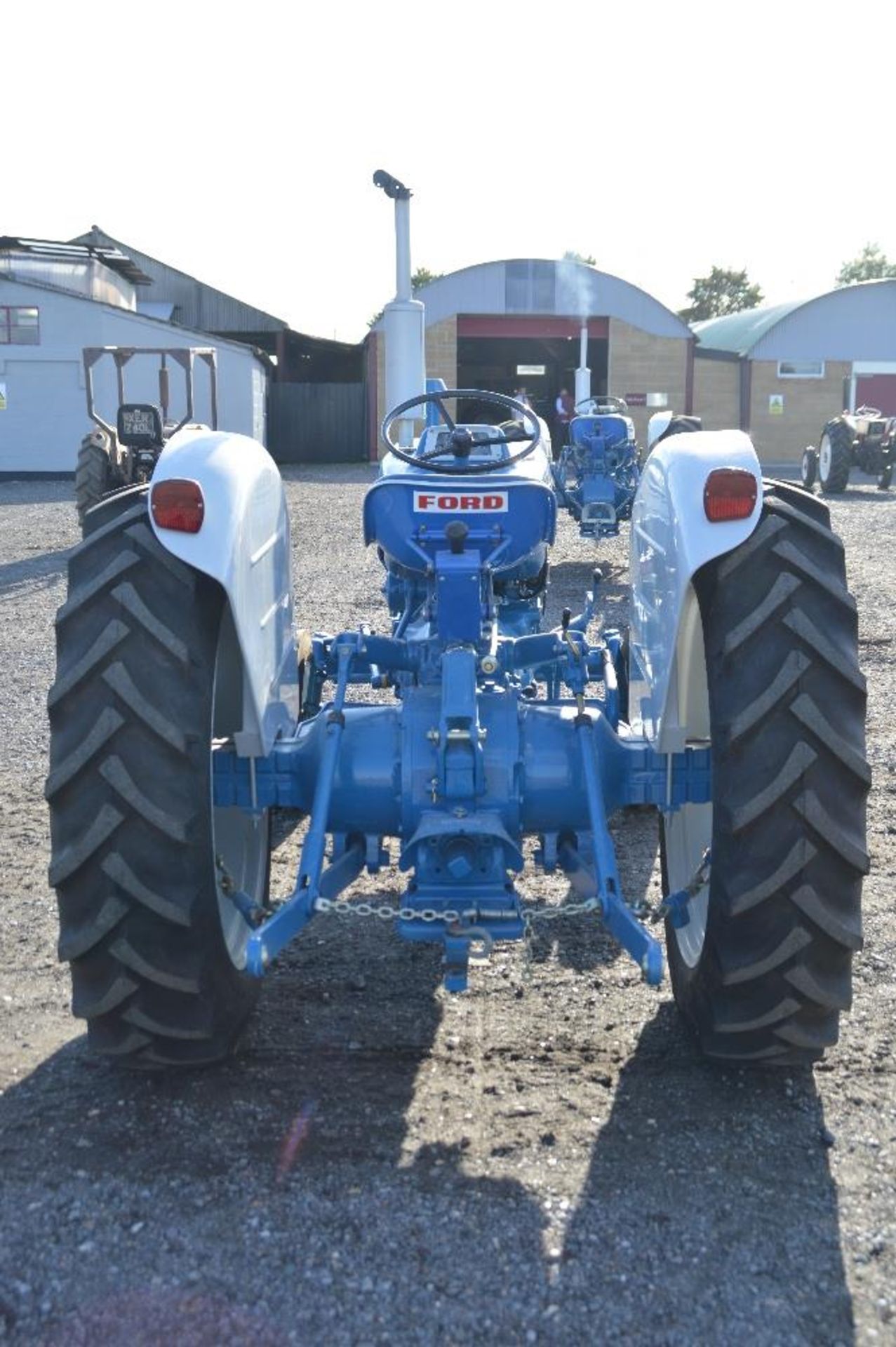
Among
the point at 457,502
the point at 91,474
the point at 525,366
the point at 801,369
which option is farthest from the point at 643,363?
the point at 457,502

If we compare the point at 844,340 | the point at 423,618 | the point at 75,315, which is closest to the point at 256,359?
the point at 75,315

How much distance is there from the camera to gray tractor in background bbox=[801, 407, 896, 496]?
2295 cm

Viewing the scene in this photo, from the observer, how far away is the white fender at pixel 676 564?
3.17m

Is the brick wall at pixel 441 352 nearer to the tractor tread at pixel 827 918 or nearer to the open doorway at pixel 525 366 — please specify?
the open doorway at pixel 525 366

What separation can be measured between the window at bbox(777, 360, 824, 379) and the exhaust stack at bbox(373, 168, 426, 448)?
1151 inches

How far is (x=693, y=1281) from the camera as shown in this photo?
2586 millimetres

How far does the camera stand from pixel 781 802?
3006 millimetres

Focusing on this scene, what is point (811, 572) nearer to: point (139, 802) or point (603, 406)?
point (139, 802)

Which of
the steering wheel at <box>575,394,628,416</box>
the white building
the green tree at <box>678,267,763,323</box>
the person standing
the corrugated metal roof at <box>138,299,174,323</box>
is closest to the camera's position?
the steering wheel at <box>575,394,628,416</box>

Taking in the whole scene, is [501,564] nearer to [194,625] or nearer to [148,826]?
[194,625]

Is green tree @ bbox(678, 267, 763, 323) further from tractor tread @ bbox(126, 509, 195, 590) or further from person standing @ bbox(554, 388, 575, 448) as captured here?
tractor tread @ bbox(126, 509, 195, 590)

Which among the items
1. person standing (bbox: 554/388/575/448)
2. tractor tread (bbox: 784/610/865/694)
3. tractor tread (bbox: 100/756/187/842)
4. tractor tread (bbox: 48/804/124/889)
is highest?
person standing (bbox: 554/388/575/448)

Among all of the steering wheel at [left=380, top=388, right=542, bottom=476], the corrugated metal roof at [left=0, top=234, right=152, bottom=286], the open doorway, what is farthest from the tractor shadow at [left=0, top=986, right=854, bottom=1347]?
the open doorway

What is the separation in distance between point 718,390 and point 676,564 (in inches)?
1267
